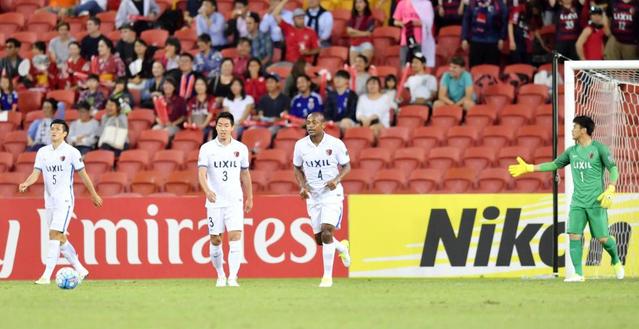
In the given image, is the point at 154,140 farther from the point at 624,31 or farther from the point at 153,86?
the point at 624,31

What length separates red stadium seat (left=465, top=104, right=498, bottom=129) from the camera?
73.7 feet

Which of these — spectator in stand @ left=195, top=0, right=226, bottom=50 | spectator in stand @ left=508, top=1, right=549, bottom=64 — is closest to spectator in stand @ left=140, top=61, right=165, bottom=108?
Answer: spectator in stand @ left=195, top=0, right=226, bottom=50

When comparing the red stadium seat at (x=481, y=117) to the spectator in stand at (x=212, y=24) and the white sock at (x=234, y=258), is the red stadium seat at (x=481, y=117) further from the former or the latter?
the white sock at (x=234, y=258)

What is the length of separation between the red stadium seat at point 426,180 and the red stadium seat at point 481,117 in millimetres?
1640

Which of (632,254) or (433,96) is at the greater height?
(433,96)

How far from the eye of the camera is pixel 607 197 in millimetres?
16172

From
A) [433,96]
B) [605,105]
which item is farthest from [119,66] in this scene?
[605,105]

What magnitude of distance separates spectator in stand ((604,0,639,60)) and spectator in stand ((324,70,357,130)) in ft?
13.7

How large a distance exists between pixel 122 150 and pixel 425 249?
660 cm

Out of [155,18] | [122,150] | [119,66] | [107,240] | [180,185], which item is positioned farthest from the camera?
[155,18]

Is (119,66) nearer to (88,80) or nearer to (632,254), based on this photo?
(88,80)

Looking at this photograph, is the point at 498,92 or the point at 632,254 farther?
the point at 498,92

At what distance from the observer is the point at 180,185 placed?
867 inches

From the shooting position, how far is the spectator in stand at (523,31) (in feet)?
77.6
